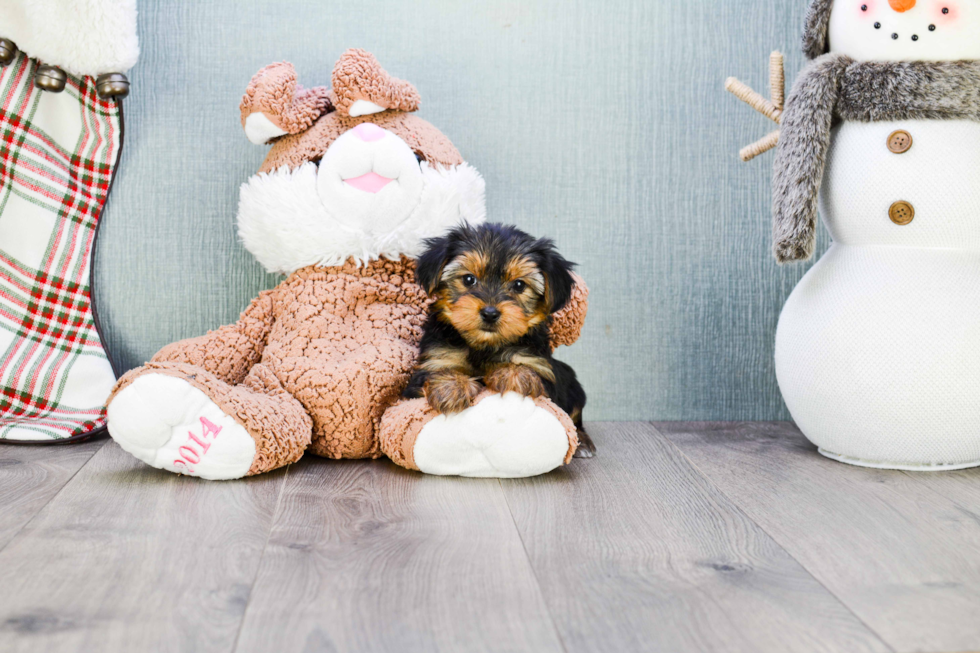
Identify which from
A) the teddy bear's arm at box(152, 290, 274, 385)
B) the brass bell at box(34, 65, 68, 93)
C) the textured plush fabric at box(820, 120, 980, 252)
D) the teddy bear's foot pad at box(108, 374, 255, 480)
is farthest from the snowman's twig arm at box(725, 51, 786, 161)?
the brass bell at box(34, 65, 68, 93)

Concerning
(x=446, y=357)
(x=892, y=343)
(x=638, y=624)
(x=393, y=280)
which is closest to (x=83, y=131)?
(x=393, y=280)

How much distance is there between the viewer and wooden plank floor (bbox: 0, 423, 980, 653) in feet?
3.01

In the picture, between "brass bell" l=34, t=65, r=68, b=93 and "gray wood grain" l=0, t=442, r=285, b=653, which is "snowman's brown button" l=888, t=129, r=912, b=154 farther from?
"brass bell" l=34, t=65, r=68, b=93

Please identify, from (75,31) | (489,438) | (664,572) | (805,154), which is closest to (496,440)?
(489,438)

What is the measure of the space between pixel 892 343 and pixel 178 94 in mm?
1686

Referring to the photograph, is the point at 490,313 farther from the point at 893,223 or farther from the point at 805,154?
the point at 893,223

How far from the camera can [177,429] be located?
142 centimetres

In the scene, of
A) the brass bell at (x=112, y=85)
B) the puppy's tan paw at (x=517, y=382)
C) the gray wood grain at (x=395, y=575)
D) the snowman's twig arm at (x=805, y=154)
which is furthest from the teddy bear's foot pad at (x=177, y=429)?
the snowman's twig arm at (x=805, y=154)

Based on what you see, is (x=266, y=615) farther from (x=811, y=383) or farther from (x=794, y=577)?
(x=811, y=383)

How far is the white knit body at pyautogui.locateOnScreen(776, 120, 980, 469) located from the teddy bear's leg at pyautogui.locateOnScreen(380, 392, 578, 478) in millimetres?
574

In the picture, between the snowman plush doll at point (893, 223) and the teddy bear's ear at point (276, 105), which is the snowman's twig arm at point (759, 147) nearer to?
the snowman plush doll at point (893, 223)

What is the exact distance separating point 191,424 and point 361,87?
757mm

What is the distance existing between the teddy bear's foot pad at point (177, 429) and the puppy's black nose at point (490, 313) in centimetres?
47

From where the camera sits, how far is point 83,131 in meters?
1.88
